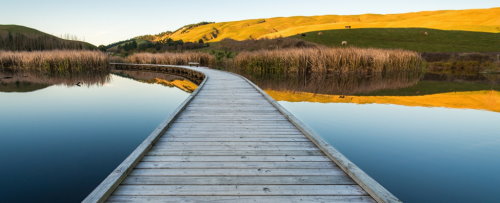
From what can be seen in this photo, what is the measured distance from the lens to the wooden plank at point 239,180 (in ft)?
8.08

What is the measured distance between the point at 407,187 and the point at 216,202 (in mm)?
2932

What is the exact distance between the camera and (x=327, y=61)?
54.5 ft

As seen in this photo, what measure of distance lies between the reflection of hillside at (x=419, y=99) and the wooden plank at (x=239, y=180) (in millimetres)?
7523

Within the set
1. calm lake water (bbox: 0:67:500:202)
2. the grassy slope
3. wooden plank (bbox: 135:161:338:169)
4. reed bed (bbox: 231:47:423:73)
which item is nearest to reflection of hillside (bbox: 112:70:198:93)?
calm lake water (bbox: 0:67:500:202)

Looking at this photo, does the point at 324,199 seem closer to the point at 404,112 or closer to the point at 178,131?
the point at 178,131

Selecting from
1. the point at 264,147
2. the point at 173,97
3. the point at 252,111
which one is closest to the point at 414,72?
the point at 173,97

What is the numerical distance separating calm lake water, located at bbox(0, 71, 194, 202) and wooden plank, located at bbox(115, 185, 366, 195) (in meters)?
1.73

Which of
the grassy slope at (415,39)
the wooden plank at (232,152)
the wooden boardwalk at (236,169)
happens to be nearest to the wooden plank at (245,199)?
the wooden boardwalk at (236,169)

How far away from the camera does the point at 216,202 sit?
2.16 meters

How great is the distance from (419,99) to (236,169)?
10371 mm

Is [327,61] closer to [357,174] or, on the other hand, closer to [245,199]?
[357,174]

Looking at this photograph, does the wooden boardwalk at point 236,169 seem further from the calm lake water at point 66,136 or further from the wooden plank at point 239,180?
the calm lake water at point 66,136

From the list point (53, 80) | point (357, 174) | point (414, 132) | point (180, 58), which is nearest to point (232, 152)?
point (357, 174)

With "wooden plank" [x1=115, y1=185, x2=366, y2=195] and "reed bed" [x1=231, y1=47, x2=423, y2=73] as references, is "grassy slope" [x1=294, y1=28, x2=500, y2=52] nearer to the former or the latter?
"reed bed" [x1=231, y1=47, x2=423, y2=73]
